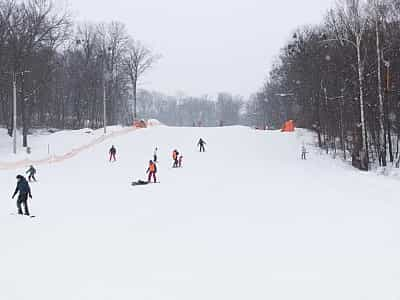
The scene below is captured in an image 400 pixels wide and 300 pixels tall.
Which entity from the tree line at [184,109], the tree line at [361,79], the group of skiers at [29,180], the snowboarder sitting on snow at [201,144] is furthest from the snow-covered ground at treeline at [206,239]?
the tree line at [184,109]

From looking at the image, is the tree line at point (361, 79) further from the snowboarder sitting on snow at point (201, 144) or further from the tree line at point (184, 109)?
the tree line at point (184, 109)

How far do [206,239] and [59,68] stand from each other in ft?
190

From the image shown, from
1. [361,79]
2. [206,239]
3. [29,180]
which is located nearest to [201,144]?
[361,79]

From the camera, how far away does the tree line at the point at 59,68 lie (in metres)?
48.3

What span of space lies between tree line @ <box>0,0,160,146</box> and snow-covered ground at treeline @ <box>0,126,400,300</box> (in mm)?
25788

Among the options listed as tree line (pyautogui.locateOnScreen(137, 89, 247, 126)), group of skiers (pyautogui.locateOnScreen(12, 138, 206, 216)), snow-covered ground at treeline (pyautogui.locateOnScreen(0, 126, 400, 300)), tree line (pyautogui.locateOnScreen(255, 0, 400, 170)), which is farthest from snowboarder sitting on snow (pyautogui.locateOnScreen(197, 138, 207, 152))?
tree line (pyautogui.locateOnScreen(137, 89, 247, 126))

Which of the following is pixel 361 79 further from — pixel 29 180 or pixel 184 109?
pixel 184 109

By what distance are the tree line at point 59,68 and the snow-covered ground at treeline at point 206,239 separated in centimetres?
2579

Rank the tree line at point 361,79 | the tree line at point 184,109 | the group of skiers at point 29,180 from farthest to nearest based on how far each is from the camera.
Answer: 1. the tree line at point 184,109
2. the tree line at point 361,79
3. the group of skiers at point 29,180

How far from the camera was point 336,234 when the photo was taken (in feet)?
40.5

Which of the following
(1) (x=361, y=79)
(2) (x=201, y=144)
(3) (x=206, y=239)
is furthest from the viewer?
(2) (x=201, y=144)

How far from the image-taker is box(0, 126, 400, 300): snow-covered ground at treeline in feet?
27.3

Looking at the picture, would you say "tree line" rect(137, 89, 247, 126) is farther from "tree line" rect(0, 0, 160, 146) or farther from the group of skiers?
the group of skiers

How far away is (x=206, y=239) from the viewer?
12117mm
